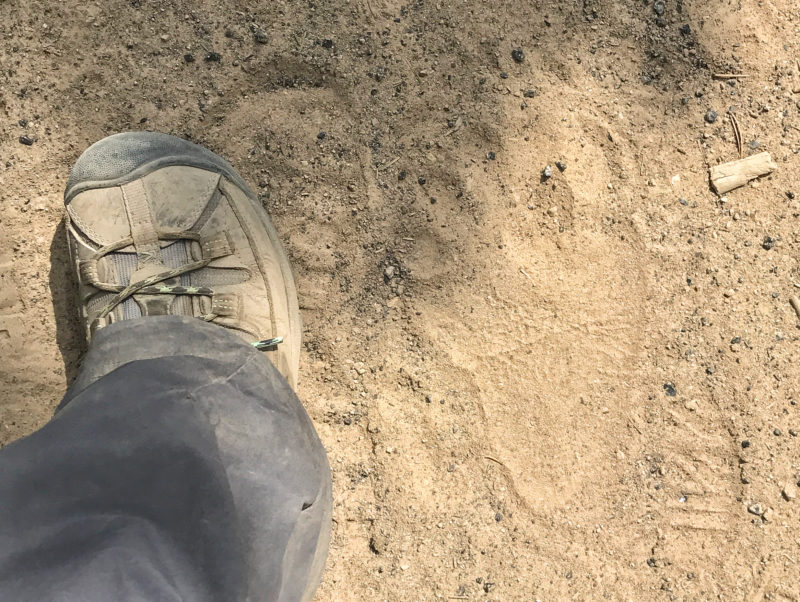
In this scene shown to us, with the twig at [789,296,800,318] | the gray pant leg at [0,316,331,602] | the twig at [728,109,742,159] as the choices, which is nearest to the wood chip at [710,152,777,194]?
the twig at [728,109,742,159]

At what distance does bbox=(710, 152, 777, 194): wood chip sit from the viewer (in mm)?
1859

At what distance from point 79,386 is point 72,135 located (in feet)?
Answer: 2.68

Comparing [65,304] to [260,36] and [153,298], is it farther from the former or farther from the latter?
[260,36]

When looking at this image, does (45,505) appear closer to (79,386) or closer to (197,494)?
(197,494)

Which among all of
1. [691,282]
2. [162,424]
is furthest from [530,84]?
[162,424]

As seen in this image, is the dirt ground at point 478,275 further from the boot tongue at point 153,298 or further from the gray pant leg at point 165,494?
the gray pant leg at point 165,494

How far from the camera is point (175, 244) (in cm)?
174

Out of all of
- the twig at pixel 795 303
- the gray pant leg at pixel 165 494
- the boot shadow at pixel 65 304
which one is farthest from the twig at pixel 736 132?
the boot shadow at pixel 65 304

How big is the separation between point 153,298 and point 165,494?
76 cm

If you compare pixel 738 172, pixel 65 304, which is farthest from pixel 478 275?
pixel 65 304

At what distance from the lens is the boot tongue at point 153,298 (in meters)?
1.68

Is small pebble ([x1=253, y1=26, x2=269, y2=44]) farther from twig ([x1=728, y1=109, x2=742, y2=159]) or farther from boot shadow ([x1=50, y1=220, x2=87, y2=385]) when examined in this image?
twig ([x1=728, y1=109, x2=742, y2=159])

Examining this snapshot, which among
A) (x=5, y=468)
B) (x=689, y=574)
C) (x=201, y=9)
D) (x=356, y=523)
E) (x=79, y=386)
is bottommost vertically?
(x=689, y=574)

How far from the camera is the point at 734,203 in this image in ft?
6.11
